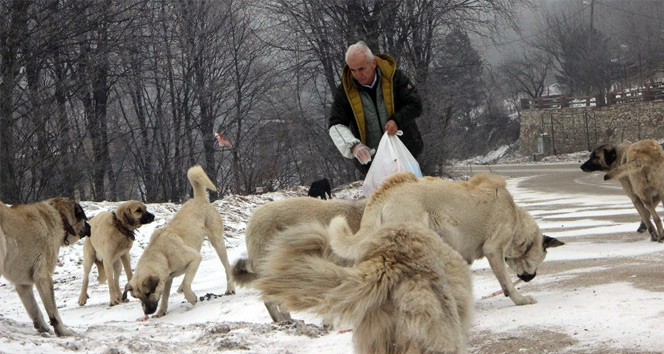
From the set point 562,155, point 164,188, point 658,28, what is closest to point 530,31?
point 658,28

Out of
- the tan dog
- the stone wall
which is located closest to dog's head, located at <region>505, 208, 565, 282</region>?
the tan dog

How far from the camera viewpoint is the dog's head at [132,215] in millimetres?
11578

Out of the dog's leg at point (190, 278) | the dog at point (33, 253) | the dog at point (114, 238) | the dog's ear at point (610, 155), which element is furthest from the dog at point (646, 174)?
the dog at point (33, 253)

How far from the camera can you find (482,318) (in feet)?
21.1

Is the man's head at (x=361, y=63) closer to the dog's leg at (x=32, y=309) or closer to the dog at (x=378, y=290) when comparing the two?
the dog at (x=378, y=290)

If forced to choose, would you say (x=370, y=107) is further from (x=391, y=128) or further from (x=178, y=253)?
(x=178, y=253)

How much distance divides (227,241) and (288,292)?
12.8m

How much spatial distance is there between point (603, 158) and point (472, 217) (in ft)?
22.2

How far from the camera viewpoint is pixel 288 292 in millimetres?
3521

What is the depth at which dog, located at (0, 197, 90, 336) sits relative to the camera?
26.5 ft

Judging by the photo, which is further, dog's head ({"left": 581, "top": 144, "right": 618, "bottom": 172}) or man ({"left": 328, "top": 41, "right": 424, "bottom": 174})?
dog's head ({"left": 581, "top": 144, "right": 618, "bottom": 172})

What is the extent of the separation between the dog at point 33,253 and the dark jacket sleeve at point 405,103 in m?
3.93

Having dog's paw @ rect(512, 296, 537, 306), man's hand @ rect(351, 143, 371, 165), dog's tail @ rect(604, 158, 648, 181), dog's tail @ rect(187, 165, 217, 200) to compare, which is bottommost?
dog's paw @ rect(512, 296, 537, 306)

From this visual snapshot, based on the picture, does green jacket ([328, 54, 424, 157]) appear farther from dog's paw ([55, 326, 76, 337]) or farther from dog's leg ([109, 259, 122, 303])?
dog's leg ([109, 259, 122, 303])
